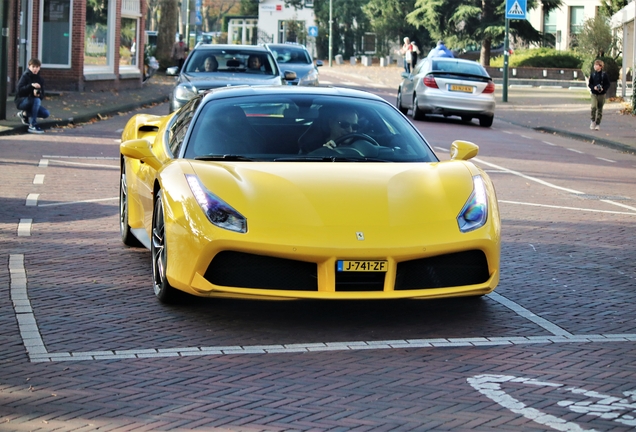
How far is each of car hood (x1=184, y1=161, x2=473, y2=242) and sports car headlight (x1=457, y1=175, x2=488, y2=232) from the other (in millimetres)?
37

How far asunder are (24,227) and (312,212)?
435 centimetres

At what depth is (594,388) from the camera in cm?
519

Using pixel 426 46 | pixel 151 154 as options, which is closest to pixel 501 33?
pixel 426 46

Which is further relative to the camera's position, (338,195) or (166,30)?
(166,30)

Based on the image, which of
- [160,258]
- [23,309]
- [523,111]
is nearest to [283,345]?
[160,258]

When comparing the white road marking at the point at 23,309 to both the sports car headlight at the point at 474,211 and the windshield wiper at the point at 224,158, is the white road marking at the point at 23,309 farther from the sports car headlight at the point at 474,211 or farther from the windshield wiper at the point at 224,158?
the sports car headlight at the point at 474,211

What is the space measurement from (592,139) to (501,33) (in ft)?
→ 120

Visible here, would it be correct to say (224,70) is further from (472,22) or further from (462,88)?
(472,22)

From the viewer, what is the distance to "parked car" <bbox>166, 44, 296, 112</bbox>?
19266 millimetres

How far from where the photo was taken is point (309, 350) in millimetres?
5828

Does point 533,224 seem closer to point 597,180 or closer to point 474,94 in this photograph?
point 597,180

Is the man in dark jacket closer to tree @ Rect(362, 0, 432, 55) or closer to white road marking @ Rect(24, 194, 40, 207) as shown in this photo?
white road marking @ Rect(24, 194, 40, 207)

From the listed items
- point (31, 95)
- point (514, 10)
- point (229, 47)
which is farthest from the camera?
point (514, 10)

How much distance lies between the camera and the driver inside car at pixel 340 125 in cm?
745
